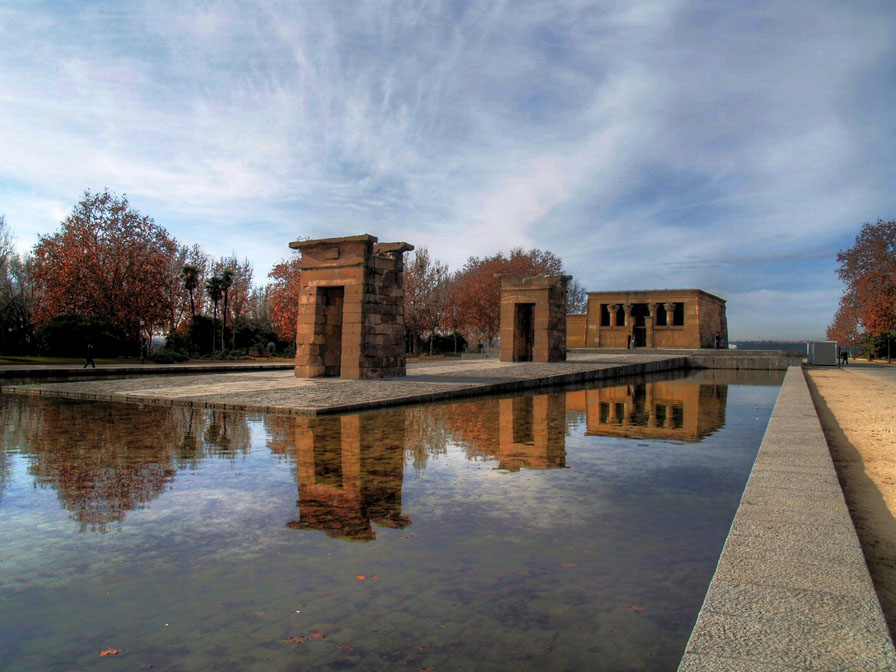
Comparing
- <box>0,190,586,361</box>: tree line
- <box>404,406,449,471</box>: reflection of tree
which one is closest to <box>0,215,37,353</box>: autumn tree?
<box>0,190,586,361</box>: tree line

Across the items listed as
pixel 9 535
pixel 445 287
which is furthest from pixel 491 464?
pixel 445 287

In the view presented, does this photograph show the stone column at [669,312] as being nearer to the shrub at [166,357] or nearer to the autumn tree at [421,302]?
the autumn tree at [421,302]

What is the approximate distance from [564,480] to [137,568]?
370cm

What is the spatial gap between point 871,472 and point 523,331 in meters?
23.1

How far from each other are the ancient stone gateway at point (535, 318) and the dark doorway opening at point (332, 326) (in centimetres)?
1115

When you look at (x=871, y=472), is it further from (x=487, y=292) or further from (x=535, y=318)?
(x=487, y=292)

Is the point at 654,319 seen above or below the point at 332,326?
above

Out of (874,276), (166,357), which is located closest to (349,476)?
(166,357)

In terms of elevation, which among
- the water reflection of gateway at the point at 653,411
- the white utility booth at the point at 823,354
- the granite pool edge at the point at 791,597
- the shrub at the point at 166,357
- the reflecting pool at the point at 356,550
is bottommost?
the reflecting pool at the point at 356,550

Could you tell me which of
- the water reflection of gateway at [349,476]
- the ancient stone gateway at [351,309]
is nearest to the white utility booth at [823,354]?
the ancient stone gateway at [351,309]

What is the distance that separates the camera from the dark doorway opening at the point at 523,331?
29094mm

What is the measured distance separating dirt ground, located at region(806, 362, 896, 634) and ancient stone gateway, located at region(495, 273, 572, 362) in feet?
45.3

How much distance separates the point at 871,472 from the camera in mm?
6566

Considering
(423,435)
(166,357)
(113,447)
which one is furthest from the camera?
(166,357)
